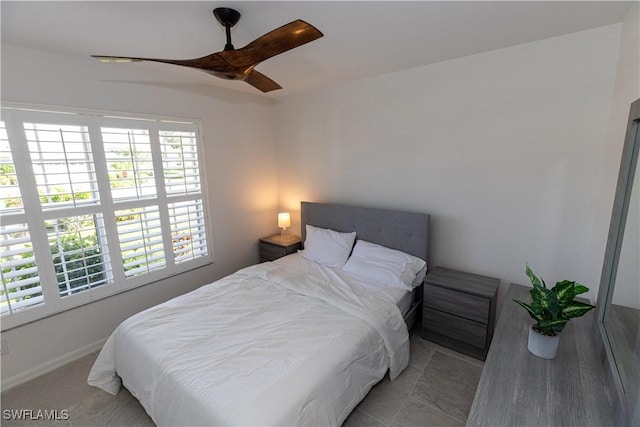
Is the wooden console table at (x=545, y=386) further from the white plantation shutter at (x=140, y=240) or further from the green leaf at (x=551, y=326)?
the white plantation shutter at (x=140, y=240)

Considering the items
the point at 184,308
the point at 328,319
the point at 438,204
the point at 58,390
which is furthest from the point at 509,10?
the point at 58,390

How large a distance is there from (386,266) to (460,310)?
673 millimetres

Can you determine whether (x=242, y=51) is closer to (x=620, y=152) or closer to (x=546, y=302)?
(x=546, y=302)

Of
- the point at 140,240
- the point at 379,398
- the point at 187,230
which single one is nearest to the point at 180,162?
the point at 187,230

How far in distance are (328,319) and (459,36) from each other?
2.16 meters

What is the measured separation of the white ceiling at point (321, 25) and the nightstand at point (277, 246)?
2.06 metres

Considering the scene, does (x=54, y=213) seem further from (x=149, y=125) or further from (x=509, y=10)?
(x=509, y=10)

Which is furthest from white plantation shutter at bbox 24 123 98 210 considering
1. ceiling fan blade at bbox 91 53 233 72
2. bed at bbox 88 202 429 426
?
bed at bbox 88 202 429 426

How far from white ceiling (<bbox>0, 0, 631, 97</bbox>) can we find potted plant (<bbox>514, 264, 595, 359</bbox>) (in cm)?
154

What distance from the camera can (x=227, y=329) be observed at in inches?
71.4

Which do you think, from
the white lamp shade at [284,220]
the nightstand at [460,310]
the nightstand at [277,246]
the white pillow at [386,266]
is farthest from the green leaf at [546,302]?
the white lamp shade at [284,220]

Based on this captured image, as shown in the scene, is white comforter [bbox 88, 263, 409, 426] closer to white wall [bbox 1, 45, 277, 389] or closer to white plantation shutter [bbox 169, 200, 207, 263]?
white wall [bbox 1, 45, 277, 389]

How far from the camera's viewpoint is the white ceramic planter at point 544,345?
135 centimetres

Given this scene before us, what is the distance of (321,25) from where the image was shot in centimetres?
174
